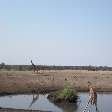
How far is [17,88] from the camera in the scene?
40125 millimetres

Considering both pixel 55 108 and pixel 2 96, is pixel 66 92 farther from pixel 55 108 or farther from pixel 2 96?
pixel 2 96

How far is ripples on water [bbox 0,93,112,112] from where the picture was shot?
2831cm

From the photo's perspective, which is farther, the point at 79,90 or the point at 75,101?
the point at 79,90

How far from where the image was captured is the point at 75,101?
3209 cm

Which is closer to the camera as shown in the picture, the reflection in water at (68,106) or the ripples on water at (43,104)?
the reflection in water at (68,106)

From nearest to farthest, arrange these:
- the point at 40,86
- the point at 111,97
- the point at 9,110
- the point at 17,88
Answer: the point at 9,110
the point at 111,97
the point at 17,88
the point at 40,86

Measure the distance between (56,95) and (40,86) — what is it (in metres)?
10.4

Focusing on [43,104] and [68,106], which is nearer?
[68,106]

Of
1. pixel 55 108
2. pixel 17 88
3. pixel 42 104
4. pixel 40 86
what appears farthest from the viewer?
pixel 40 86

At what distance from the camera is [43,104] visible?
3080 centimetres

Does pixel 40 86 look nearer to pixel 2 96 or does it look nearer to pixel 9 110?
pixel 2 96

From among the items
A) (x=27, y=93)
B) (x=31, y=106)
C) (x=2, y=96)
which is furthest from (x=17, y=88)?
(x=31, y=106)

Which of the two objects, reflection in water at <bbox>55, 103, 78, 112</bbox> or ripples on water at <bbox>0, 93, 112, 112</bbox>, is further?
ripples on water at <bbox>0, 93, 112, 112</bbox>

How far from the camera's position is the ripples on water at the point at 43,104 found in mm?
28312
